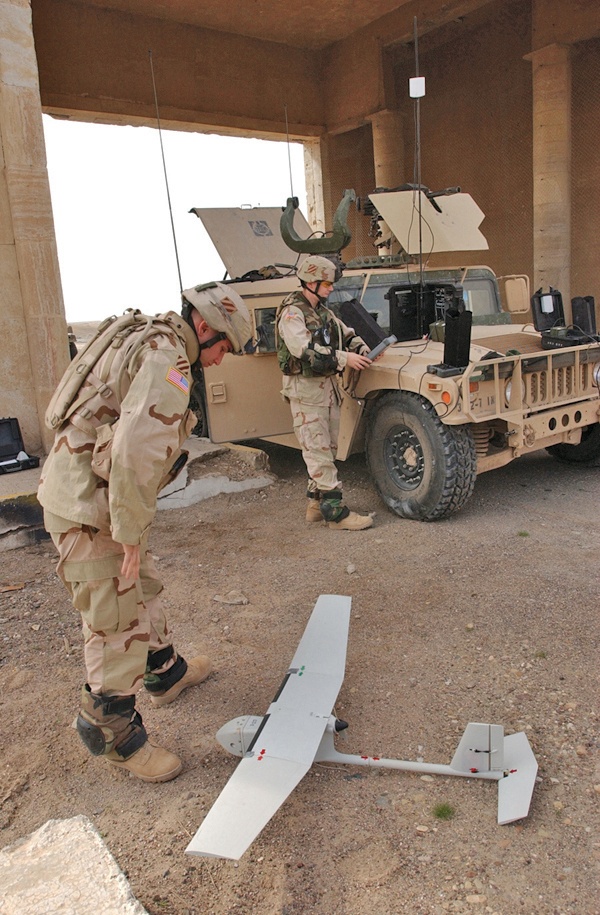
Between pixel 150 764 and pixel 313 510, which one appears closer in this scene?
pixel 150 764

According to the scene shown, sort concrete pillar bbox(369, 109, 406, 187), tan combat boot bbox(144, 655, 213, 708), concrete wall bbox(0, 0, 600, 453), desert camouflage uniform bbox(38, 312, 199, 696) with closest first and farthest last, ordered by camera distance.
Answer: desert camouflage uniform bbox(38, 312, 199, 696) < tan combat boot bbox(144, 655, 213, 708) < concrete wall bbox(0, 0, 600, 453) < concrete pillar bbox(369, 109, 406, 187)

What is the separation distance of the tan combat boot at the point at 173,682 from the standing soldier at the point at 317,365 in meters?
1.77

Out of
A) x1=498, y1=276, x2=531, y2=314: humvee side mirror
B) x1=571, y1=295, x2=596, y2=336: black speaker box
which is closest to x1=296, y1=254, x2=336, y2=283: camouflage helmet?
x1=571, y1=295, x2=596, y2=336: black speaker box

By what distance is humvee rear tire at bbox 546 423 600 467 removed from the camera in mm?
5062

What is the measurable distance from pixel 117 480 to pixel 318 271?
8.60 ft

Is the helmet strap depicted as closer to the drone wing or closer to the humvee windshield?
the drone wing

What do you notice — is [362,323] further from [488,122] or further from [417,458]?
[488,122]

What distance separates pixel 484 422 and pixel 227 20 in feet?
25.6

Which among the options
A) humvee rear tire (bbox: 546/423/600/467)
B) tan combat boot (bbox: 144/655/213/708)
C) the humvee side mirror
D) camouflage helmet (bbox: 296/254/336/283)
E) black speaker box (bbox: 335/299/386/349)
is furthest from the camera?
the humvee side mirror

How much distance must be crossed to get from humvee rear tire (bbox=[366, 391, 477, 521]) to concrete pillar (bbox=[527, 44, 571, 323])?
444cm

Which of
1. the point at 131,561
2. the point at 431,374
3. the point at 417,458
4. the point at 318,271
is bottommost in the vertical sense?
the point at 417,458

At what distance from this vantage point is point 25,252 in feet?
16.8

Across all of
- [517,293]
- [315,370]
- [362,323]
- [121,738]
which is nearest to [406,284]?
[362,323]

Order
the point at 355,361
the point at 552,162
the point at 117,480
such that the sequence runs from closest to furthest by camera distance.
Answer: the point at 117,480 < the point at 355,361 < the point at 552,162
